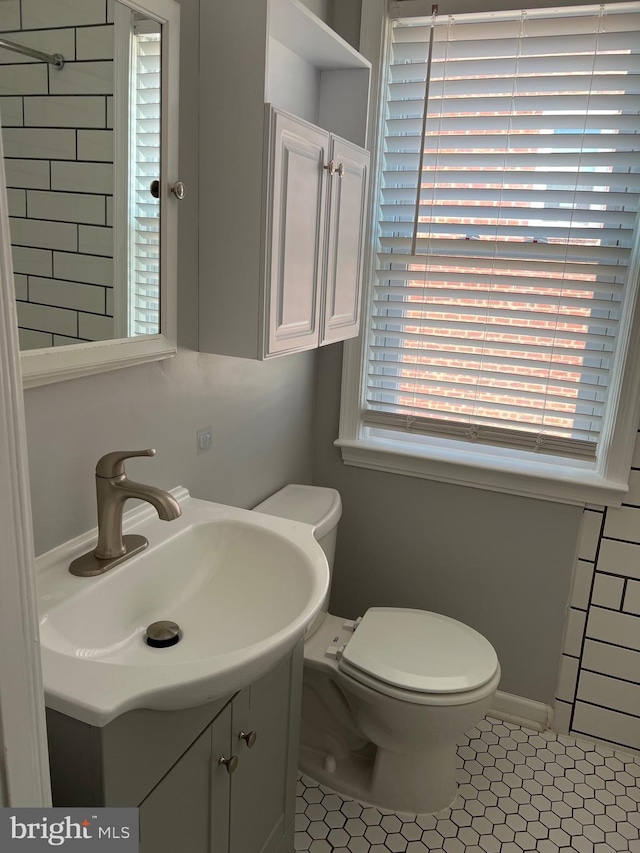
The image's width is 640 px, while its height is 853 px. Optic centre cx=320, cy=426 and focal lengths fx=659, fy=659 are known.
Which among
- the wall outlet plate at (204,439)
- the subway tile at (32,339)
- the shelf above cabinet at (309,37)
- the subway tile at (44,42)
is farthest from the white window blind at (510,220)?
the subway tile at (32,339)

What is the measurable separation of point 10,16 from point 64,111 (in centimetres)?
14

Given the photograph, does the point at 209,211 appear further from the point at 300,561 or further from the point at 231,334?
the point at 300,561

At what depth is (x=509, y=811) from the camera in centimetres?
185

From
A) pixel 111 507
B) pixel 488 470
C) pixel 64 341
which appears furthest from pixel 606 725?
pixel 64 341

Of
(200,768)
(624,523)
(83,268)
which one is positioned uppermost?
(83,268)

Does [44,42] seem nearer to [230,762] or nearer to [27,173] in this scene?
[27,173]

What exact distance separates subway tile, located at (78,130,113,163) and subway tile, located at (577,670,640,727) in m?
2.00

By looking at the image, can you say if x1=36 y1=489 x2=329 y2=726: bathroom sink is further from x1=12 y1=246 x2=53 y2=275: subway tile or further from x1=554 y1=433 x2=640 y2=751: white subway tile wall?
x1=554 y1=433 x2=640 y2=751: white subway tile wall

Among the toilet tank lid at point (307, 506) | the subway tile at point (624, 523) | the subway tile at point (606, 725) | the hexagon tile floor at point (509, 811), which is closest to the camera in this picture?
the hexagon tile floor at point (509, 811)

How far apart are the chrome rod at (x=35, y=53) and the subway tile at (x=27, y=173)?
0.15 m

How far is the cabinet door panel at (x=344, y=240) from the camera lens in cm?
165

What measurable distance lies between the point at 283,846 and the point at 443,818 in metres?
0.51

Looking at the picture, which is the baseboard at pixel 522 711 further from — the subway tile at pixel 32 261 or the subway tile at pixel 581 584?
the subway tile at pixel 32 261

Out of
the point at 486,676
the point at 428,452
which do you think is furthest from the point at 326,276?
the point at 486,676
